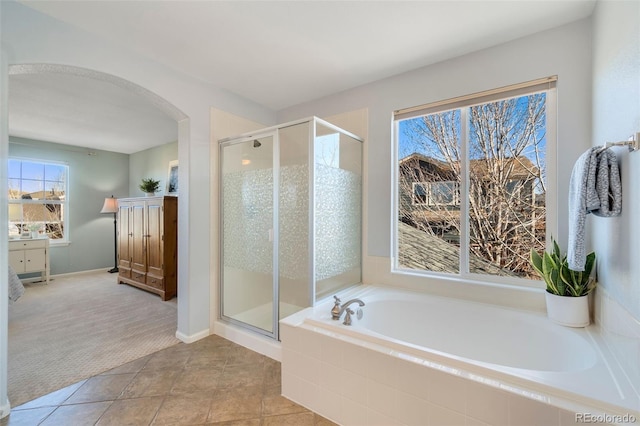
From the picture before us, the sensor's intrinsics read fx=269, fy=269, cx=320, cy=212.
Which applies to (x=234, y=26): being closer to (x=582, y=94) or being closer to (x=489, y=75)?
(x=489, y=75)

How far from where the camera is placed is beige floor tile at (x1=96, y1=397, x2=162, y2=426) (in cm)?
158

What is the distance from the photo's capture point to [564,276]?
1.72m

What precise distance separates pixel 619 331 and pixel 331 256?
5.81ft

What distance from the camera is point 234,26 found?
1900 millimetres

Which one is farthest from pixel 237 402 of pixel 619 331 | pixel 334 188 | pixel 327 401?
pixel 619 331

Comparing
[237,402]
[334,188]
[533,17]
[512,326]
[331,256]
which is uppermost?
[533,17]

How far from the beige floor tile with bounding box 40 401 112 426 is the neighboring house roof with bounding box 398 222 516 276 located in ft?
8.24

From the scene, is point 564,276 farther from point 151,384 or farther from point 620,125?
point 151,384

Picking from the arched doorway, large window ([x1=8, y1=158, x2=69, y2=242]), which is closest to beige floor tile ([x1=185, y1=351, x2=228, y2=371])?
the arched doorway

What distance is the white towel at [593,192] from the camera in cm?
126

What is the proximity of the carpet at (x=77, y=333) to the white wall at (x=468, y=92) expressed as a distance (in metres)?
2.38

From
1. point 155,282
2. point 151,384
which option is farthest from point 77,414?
point 155,282

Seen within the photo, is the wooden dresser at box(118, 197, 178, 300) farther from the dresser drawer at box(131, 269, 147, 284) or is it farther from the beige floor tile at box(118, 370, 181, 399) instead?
the beige floor tile at box(118, 370, 181, 399)

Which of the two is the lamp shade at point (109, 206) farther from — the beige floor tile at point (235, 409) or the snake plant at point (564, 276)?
the snake plant at point (564, 276)
